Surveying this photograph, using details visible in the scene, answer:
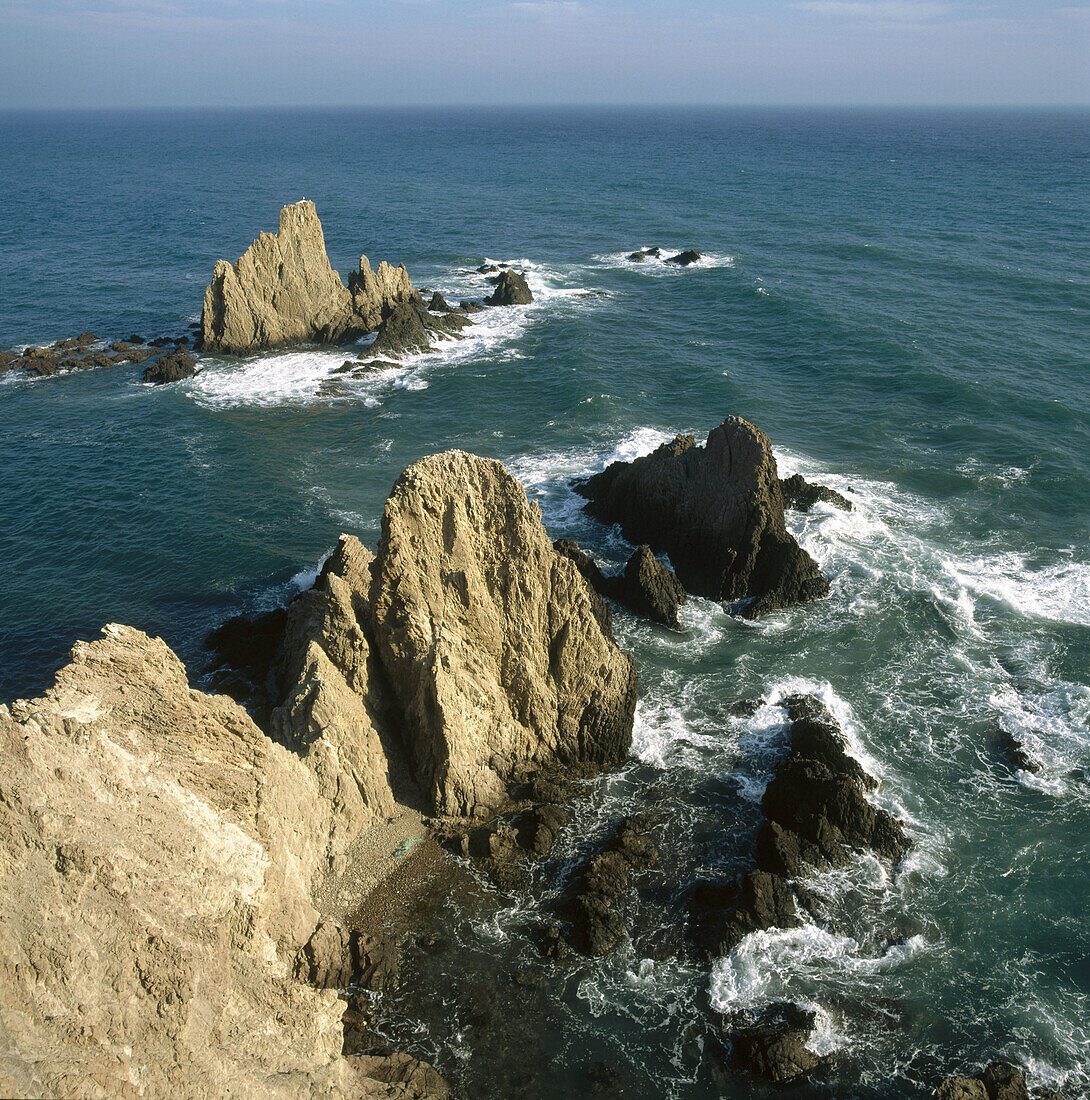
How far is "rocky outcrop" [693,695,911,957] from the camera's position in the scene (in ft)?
65.2

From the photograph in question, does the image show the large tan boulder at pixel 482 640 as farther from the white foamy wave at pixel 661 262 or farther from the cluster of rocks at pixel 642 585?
the white foamy wave at pixel 661 262

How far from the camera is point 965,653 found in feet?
97.8

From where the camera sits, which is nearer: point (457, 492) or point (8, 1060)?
point (8, 1060)

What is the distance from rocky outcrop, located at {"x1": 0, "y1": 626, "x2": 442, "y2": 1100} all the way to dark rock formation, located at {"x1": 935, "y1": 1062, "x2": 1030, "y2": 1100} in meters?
10.7

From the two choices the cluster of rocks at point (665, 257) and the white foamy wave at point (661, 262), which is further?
the cluster of rocks at point (665, 257)

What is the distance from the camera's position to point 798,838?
21828 mm

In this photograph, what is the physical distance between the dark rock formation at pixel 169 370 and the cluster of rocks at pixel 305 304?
13.2 feet

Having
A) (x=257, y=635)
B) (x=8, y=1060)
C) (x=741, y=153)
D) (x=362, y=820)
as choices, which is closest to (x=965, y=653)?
(x=362, y=820)

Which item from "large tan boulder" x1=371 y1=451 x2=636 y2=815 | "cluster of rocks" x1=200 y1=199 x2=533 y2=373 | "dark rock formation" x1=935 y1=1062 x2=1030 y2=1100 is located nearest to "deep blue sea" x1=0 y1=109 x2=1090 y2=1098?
"dark rock formation" x1=935 y1=1062 x2=1030 y2=1100

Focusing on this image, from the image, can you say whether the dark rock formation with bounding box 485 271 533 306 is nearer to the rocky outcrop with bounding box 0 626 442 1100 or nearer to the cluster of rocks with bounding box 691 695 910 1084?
the cluster of rocks with bounding box 691 695 910 1084

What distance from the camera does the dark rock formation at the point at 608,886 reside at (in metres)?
19.5

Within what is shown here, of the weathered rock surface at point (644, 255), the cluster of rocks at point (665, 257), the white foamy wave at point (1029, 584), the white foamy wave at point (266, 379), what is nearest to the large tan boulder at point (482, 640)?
the white foamy wave at point (1029, 584)

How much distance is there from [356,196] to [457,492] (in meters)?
121

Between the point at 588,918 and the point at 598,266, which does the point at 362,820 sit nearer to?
the point at 588,918
